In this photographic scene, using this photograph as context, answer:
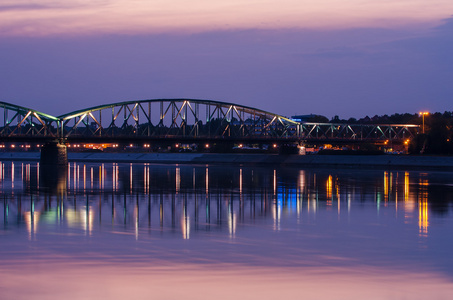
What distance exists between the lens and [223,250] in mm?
19953

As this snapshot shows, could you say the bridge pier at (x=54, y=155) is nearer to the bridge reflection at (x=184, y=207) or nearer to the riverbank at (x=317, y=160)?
the riverbank at (x=317, y=160)

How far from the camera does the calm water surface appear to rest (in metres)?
15.1

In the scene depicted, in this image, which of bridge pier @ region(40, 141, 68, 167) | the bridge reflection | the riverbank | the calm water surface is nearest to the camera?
the calm water surface

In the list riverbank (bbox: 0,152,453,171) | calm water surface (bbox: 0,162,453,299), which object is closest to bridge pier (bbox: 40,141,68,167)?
riverbank (bbox: 0,152,453,171)

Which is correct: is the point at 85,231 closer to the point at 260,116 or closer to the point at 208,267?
the point at 208,267

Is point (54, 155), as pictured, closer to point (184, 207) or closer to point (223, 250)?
point (184, 207)

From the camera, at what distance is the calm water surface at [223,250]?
15078 mm

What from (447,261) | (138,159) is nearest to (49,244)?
(447,261)

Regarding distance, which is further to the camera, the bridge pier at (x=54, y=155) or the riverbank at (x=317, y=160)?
the bridge pier at (x=54, y=155)

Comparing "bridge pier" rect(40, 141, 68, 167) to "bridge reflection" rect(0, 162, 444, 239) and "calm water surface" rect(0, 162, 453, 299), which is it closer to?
"bridge reflection" rect(0, 162, 444, 239)

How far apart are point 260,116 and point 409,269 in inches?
6093

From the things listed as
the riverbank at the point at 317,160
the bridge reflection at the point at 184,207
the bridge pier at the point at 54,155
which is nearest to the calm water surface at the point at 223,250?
the bridge reflection at the point at 184,207

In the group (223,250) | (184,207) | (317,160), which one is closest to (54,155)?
(317,160)

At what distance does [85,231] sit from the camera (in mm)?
24188
